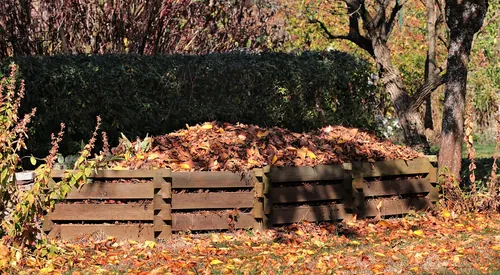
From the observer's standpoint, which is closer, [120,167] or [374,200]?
[120,167]

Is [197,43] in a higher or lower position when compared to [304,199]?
higher

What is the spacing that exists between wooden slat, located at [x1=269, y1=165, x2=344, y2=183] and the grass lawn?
1.75 feet

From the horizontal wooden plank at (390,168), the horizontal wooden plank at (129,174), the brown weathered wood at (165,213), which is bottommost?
the brown weathered wood at (165,213)

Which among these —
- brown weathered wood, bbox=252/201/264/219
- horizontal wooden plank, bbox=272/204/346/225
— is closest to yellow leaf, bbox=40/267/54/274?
brown weathered wood, bbox=252/201/264/219

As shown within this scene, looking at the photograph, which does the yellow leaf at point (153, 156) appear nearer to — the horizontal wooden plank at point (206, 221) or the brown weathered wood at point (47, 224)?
the horizontal wooden plank at point (206, 221)

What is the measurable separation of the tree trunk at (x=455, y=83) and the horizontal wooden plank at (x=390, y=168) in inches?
30.8

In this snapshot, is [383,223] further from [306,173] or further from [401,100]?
[401,100]

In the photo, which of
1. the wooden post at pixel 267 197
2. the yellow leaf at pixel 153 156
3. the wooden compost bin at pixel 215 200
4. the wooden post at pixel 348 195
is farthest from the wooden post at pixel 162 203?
the wooden post at pixel 348 195

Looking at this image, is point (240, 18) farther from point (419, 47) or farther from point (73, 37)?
point (419, 47)

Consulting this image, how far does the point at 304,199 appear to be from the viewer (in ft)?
28.9

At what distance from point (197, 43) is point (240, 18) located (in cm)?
95

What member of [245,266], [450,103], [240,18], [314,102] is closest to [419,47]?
[240,18]

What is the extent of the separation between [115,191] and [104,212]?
0.81 ft

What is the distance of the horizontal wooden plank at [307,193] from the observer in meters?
8.68
